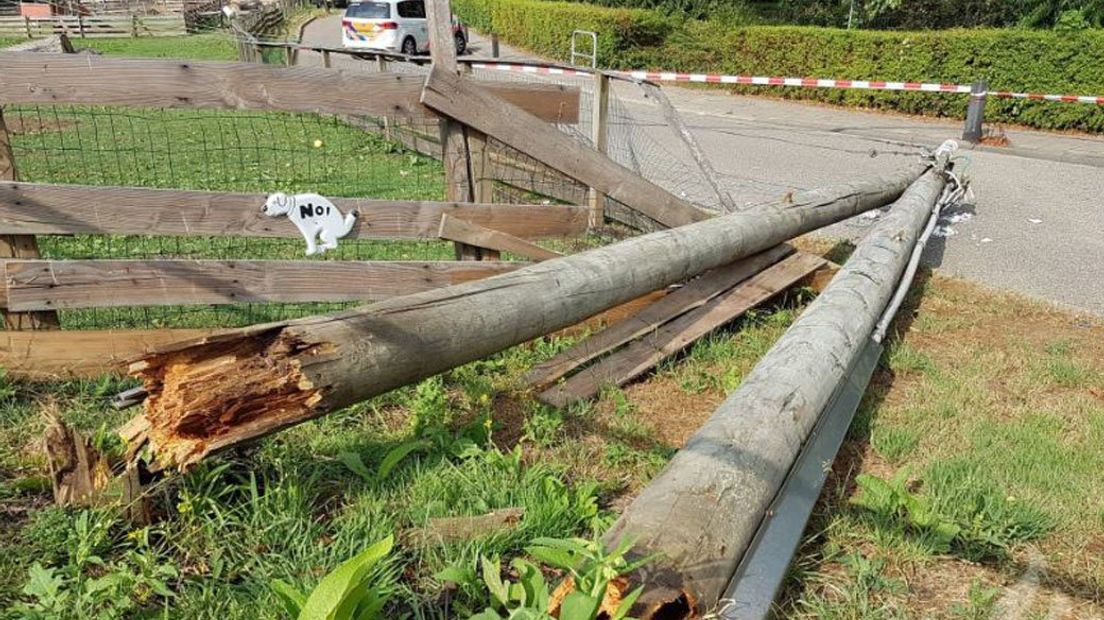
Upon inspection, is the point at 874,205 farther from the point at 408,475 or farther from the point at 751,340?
the point at 408,475

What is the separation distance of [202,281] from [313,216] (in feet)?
2.05

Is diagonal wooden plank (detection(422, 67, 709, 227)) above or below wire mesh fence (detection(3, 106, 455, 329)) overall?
above

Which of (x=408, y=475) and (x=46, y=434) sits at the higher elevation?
(x=46, y=434)

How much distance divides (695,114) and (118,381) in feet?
53.5

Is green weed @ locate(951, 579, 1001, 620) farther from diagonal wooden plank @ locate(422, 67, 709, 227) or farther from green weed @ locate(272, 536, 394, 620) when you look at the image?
diagonal wooden plank @ locate(422, 67, 709, 227)

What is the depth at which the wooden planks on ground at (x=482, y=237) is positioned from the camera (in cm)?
454

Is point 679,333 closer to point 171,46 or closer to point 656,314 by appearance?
point 656,314

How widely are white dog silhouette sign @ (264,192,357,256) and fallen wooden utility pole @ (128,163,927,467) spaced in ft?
4.31

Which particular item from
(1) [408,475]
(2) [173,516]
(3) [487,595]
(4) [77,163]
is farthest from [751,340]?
(4) [77,163]

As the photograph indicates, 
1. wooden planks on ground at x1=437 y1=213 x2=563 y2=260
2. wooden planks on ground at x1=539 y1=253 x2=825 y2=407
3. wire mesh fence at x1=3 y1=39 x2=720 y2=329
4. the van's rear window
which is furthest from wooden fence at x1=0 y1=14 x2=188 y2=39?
wooden planks on ground at x1=539 y1=253 x2=825 y2=407

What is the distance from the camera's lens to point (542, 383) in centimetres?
410

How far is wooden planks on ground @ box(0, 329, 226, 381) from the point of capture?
3.82m

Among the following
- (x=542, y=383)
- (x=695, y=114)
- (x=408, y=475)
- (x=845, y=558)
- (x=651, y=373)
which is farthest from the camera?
(x=695, y=114)

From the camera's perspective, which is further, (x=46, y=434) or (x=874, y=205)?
(x=874, y=205)
